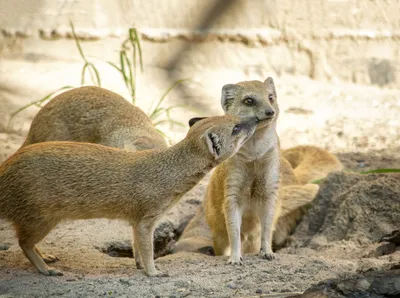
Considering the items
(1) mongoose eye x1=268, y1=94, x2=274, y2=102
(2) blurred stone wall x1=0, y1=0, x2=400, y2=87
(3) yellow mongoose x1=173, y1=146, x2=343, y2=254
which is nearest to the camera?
(1) mongoose eye x1=268, y1=94, x2=274, y2=102

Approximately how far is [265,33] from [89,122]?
2.89 m

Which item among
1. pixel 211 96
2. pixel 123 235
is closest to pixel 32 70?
pixel 211 96

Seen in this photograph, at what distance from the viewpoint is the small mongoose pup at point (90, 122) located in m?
4.88

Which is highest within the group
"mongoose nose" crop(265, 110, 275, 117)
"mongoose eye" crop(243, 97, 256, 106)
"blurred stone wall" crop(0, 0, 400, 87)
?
"blurred stone wall" crop(0, 0, 400, 87)

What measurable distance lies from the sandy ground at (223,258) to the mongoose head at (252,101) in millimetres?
802

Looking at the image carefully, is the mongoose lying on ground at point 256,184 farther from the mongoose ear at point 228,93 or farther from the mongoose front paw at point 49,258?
the mongoose front paw at point 49,258

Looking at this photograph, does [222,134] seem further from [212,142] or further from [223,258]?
[223,258]

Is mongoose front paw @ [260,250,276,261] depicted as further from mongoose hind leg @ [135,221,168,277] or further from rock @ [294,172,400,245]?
rock @ [294,172,400,245]

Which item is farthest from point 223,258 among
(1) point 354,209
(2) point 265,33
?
(2) point 265,33

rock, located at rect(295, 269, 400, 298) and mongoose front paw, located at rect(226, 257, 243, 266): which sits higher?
rock, located at rect(295, 269, 400, 298)

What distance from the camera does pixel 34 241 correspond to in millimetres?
3588

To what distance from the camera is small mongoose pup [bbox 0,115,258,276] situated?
3.55 meters

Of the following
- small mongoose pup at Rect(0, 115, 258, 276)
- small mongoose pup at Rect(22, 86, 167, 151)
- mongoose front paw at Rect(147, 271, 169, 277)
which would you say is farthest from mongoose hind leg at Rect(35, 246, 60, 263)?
small mongoose pup at Rect(22, 86, 167, 151)

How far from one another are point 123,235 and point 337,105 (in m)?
3.21
